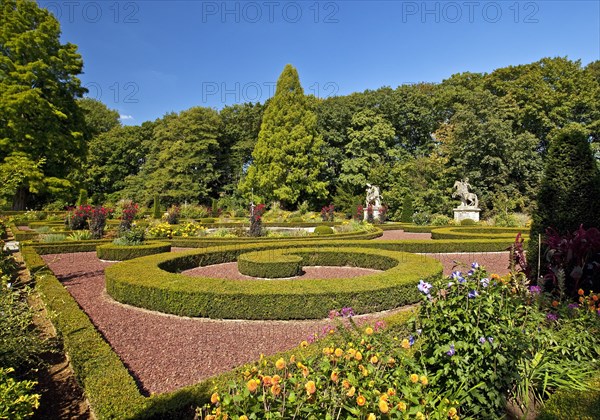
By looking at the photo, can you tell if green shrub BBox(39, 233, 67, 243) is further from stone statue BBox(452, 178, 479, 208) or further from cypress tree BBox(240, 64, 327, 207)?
stone statue BBox(452, 178, 479, 208)

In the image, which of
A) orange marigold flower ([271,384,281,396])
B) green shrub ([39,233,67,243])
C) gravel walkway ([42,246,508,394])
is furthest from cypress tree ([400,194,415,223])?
orange marigold flower ([271,384,281,396])

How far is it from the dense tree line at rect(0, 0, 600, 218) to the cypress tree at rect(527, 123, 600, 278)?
1832 cm

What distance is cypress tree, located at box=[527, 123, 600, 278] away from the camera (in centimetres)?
612

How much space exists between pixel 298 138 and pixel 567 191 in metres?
24.4

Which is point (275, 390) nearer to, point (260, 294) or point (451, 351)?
point (451, 351)

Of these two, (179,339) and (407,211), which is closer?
(179,339)

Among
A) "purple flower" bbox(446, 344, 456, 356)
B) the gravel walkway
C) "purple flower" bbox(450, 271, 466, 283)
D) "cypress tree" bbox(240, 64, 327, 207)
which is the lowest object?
the gravel walkway

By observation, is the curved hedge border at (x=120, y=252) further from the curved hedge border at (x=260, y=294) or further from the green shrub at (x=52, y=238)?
the curved hedge border at (x=260, y=294)

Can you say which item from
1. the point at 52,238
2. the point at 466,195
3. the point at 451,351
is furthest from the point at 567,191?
the point at 466,195

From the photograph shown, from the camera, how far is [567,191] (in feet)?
20.3

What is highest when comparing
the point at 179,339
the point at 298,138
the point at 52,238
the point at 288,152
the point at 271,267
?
the point at 298,138

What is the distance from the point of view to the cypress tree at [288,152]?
95.7ft

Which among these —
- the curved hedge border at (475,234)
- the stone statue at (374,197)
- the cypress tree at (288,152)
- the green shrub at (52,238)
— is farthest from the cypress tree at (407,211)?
the green shrub at (52,238)

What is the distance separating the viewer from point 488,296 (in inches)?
95.1
